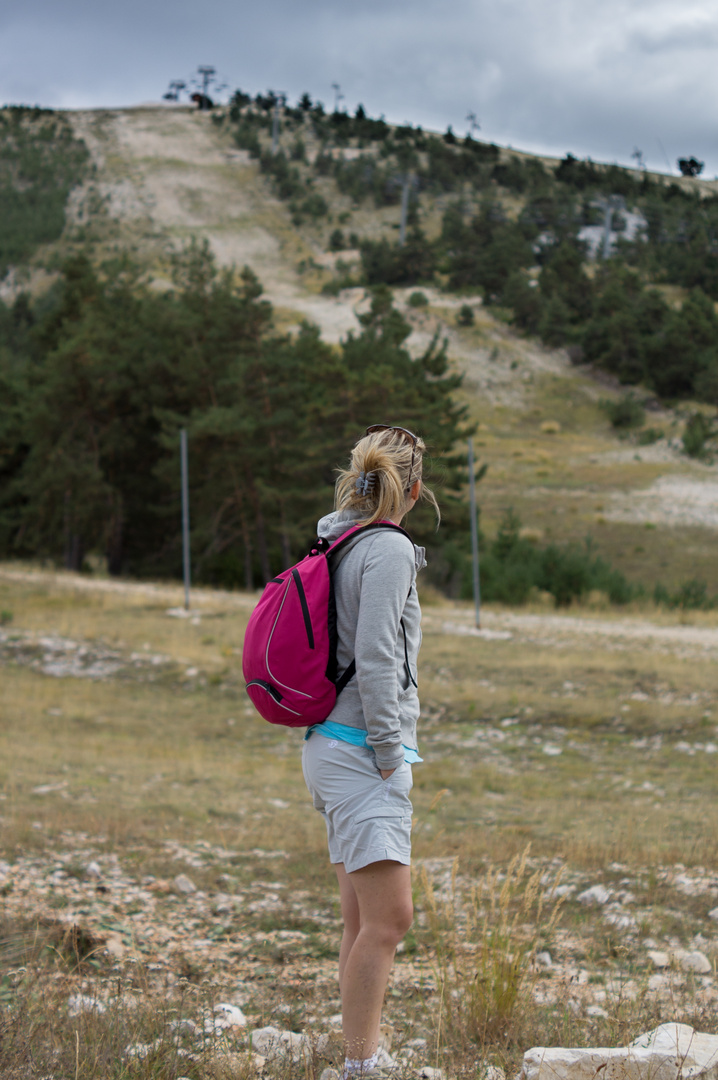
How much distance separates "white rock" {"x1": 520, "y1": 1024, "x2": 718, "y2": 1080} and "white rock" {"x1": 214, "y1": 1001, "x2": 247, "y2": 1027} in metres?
1.00

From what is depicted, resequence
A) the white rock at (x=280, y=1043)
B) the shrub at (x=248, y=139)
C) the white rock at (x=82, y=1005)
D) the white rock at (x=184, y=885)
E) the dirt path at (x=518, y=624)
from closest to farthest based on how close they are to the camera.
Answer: the white rock at (x=280, y=1043) < the white rock at (x=82, y=1005) < the white rock at (x=184, y=885) < the dirt path at (x=518, y=624) < the shrub at (x=248, y=139)

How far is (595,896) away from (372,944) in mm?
2614

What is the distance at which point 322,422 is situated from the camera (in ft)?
82.2

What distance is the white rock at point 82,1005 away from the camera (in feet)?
8.61

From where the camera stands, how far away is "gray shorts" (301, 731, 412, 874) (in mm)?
2086

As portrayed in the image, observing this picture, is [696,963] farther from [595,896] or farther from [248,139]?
[248,139]

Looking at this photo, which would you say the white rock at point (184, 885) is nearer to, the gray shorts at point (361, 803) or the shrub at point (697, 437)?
the gray shorts at point (361, 803)

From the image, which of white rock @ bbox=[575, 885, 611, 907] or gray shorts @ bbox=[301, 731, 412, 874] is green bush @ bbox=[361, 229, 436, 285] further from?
gray shorts @ bbox=[301, 731, 412, 874]

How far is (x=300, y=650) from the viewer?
2.12 metres

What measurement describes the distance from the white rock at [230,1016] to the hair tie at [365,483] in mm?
1696

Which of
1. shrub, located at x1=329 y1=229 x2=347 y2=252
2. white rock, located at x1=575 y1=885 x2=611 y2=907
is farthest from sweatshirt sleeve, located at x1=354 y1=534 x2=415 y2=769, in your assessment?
shrub, located at x1=329 y1=229 x2=347 y2=252

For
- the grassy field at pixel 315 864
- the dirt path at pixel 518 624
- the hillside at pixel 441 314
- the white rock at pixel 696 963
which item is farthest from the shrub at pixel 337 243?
the white rock at pixel 696 963

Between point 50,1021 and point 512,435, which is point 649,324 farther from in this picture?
point 50,1021

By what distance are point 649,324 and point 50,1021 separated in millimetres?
54542
